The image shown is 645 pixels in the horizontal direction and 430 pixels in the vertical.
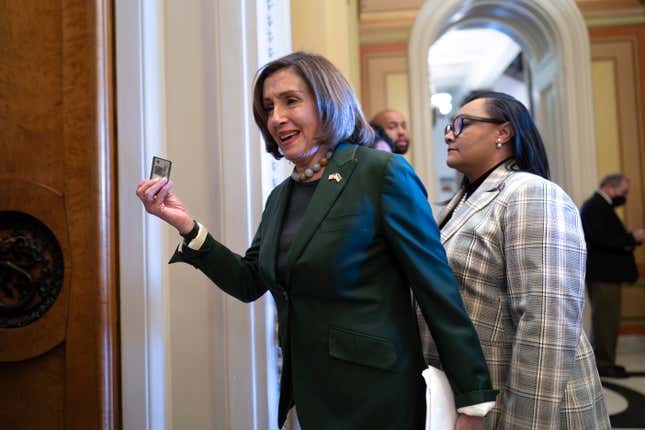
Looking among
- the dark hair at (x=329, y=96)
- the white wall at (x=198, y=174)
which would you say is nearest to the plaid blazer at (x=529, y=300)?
the dark hair at (x=329, y=96)

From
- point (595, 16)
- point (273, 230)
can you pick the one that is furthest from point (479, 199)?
point (595, 16)

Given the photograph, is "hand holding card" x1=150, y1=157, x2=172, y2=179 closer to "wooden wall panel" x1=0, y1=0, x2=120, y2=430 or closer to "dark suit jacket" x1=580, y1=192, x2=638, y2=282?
"wooden wall panel" x1=0, y1=0, x2=120, y2=430

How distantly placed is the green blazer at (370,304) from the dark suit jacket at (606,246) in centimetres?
427

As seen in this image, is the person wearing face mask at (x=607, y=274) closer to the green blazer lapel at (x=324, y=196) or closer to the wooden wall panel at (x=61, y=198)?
the green blazer lapel at (x=324, y=196)

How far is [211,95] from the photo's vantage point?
1896mm

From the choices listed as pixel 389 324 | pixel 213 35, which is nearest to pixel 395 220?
pixel 389 324

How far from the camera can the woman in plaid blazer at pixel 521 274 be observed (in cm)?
141

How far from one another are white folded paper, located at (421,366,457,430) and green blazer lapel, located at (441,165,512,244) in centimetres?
53

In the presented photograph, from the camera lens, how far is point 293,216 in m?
1.48

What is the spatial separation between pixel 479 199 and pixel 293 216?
567 millimetres

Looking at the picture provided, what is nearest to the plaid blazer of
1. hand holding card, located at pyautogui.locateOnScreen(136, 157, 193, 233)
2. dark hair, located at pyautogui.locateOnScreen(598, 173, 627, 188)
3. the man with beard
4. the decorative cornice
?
hand holding card, located at pyautogui.locateOnScreen(136, 157, 193, 233)

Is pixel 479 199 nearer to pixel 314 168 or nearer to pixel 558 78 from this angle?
pixel 314 168

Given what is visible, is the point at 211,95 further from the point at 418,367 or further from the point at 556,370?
the point at 556,370

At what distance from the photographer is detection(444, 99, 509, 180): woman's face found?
174 centimetres
